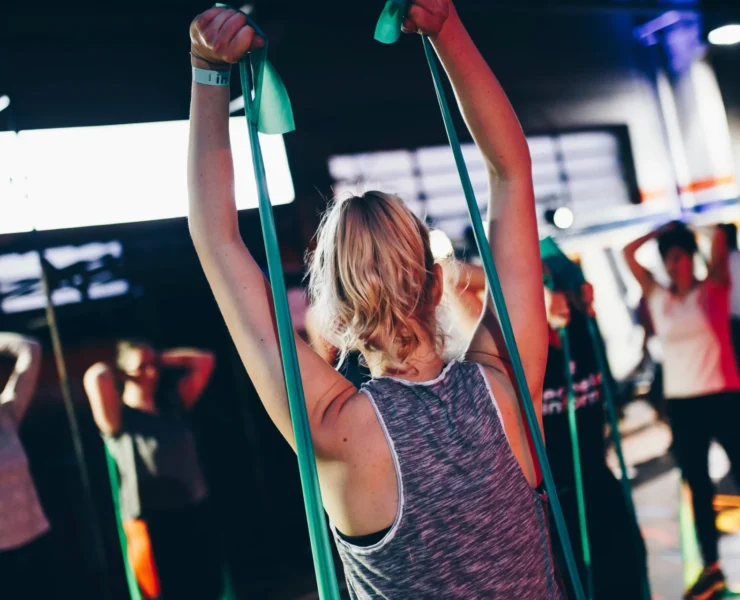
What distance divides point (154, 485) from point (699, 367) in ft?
9.12

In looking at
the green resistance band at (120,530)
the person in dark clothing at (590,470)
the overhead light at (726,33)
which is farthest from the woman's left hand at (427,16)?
the overhead light at (726,33)

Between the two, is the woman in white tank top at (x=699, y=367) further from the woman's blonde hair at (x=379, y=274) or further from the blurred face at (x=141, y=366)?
the blurred face at (x=141, y=366)

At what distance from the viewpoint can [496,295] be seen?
812 millimetres

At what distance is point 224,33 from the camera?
0.72 meters

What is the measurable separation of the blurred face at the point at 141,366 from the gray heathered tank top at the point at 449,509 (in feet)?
9.61

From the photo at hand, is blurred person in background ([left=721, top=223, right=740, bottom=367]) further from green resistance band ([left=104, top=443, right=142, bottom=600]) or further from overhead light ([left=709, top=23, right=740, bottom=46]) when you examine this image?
green resistance band ([left=104, top=443, right=142, bottom=600])

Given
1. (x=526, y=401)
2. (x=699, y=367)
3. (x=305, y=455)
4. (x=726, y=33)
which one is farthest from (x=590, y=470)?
(x=726, y=33)

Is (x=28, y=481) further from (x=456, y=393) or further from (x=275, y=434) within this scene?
(x=456, y=393)

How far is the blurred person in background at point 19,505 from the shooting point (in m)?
2.91

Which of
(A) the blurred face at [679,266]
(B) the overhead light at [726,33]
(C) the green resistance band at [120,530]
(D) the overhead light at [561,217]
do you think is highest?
(B) the overhead light at [726,33]

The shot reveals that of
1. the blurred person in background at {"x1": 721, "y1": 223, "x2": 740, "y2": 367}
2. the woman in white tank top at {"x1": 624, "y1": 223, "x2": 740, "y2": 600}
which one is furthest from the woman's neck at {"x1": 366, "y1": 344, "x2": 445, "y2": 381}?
the blurred person in background at {"x1": 721, "y1": 223, "x2": 740, "y2": 367}

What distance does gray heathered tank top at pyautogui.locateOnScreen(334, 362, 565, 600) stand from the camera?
71 cm

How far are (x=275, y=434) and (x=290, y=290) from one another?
99cm

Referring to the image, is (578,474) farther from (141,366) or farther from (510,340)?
(141,366)
